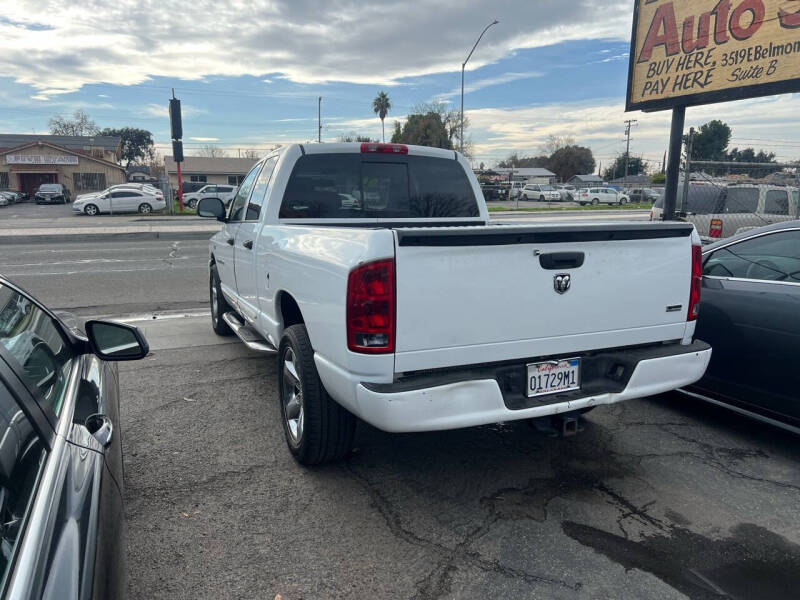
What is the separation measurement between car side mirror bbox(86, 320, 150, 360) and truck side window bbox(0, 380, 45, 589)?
35.0 inches

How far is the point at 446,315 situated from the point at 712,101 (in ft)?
33.4

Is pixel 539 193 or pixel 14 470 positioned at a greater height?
pixel 539 193

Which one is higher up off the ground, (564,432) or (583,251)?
(583,251)

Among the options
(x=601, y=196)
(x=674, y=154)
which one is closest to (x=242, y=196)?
(x=674, y=154)

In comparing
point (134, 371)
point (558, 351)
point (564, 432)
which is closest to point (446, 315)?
point (558, 351)

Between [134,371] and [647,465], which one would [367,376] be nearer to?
[647,465]

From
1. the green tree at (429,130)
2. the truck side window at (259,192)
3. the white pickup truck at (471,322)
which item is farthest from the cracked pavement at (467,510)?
the green tree at (429,130)

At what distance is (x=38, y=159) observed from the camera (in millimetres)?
52688

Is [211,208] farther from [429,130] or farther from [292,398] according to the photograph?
[429,130]

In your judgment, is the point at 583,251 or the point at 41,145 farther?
the point at 41,145

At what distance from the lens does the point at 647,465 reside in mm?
3775

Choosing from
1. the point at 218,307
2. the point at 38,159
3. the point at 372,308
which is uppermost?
the point at 38,159

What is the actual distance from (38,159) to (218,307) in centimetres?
5612

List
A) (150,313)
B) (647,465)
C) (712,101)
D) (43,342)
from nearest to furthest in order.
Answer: (43,342) → (647,465) → (150,313) → (712,101)
